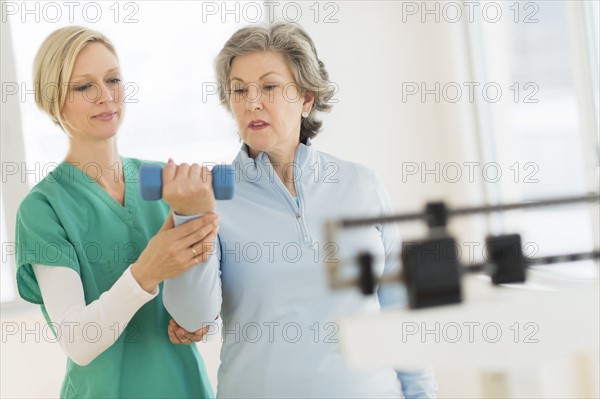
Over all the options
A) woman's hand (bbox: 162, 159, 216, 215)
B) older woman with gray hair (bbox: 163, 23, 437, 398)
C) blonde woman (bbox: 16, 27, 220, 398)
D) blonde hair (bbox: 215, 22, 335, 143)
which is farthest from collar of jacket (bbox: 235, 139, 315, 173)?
woman's hand (bbox: 162, 159, 216, 215)

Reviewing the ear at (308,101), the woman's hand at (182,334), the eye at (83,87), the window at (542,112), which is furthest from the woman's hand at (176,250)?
the window at (542,112)

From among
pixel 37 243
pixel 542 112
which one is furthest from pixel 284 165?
pixel 542 112

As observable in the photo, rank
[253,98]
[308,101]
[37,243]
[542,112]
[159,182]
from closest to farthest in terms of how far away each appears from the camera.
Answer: [159,182] < [37,243] < [253,98] < [308,101] < [542,112]

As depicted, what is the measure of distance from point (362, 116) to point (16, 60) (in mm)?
1503

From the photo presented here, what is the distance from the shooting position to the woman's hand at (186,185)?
1.16 metres

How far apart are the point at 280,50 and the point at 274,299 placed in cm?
55

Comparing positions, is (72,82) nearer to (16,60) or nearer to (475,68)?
(16,60)

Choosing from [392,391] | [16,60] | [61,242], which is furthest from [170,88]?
[392,391]

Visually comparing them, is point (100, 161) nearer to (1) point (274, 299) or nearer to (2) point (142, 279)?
(2) point (142, 279)

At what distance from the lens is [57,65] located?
146 cm

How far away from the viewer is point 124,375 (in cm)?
148

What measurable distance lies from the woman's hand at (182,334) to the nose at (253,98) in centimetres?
47

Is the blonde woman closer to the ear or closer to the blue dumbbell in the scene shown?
the blue dumbbell

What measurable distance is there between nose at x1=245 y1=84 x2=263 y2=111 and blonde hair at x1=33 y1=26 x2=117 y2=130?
0.35 metres
